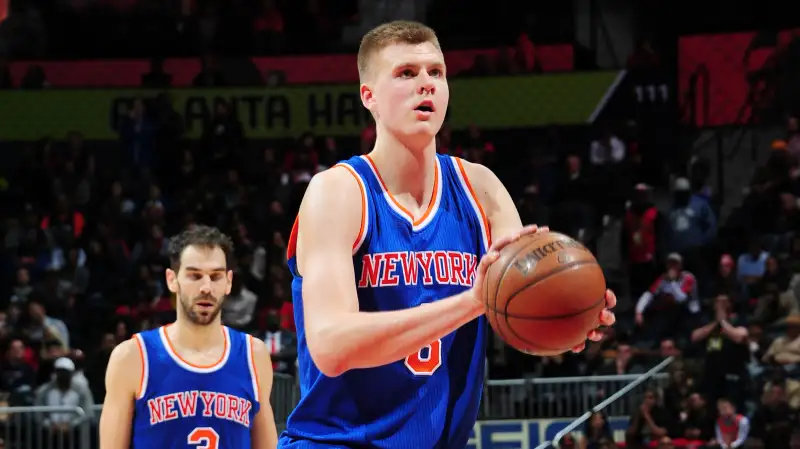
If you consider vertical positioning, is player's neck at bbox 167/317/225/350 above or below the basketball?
above

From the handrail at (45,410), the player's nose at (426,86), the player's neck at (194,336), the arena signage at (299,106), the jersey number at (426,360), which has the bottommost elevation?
the jersey number at (426,360)

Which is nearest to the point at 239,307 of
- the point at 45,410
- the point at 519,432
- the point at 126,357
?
the point at 45,410

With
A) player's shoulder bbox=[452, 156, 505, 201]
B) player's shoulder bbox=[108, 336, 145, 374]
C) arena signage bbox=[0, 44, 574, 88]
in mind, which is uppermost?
arena signage bbox=[0, 44, 574, 88]

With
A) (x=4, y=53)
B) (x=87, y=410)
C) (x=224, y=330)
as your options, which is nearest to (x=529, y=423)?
(x=87, y=410)

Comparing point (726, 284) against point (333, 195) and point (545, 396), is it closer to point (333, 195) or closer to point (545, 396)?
point (545, 396)

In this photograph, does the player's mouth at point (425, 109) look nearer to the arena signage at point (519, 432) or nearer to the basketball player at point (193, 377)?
the basketball player at point (193, 377)

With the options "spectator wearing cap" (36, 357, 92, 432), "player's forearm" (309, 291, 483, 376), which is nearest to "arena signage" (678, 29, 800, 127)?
"spectator wearing cap" (36, 357, 92, 432)

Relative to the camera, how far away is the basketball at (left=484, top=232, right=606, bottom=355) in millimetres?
3564

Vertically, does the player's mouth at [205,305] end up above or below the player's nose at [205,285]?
below

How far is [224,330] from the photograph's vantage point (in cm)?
717

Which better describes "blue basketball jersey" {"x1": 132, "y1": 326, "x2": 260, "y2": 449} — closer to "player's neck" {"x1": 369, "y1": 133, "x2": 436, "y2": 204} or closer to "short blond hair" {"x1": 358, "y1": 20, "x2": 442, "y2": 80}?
"player's neck" {"x1": 369, "y1": 133, "x2": 436, "y2": 204}

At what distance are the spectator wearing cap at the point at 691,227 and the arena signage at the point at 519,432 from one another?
10.3 ft

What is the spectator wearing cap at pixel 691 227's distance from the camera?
15.1 metres

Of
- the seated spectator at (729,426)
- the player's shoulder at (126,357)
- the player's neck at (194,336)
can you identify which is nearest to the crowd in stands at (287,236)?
the seated spectator at (729,426)
